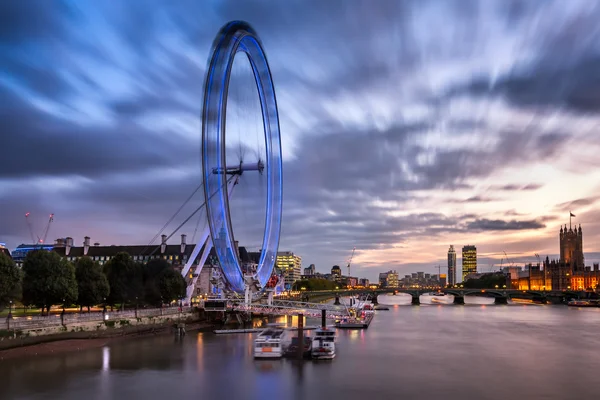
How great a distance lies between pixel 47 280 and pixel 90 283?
23.4 ft

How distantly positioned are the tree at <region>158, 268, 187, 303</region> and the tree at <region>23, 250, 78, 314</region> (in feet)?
64.1

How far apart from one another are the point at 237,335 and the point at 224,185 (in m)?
19.4

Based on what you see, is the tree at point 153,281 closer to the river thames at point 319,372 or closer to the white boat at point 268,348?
the river thames at point 319,372

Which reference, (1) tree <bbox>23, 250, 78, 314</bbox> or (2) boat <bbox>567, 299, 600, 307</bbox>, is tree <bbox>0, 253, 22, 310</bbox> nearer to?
(1) tree <bbox>23, 250, 78, 314</bbox>

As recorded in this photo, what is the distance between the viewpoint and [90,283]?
62.7 meters

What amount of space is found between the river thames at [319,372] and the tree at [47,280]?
7122mm

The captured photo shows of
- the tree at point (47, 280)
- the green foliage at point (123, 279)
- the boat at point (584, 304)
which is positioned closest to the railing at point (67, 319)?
the tree at point (47, 280)

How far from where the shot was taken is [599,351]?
5881 centimetres

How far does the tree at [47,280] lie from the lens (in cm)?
5578

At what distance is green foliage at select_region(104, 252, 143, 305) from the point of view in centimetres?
6975

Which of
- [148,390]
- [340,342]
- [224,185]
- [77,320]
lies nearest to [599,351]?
[340,342]

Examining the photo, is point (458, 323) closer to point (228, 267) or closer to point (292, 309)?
point (292, 309)

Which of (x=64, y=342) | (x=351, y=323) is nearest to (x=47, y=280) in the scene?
(x=64, y=342)

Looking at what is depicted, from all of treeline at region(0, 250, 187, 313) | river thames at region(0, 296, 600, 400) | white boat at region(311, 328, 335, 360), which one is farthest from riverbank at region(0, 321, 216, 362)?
white boat at region(311, 328, 335, 360)
